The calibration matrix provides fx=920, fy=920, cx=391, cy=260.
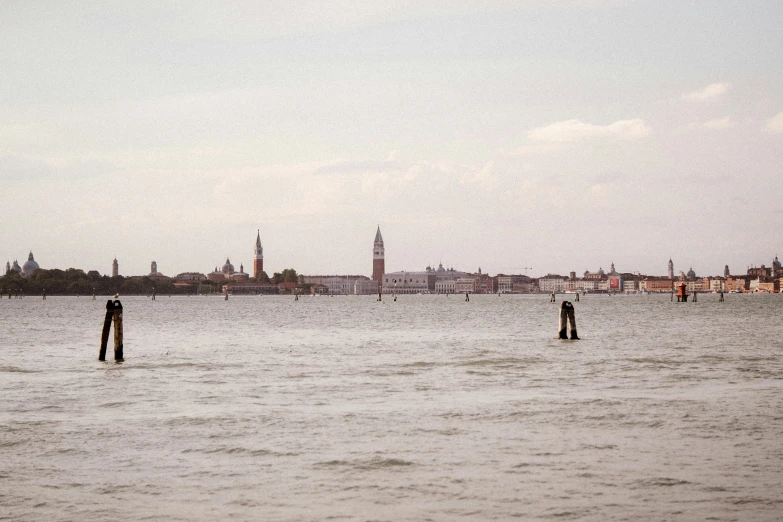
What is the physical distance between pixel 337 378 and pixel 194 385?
3655 mm

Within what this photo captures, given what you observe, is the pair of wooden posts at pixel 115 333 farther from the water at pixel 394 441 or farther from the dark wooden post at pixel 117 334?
the water at pixel 394 441

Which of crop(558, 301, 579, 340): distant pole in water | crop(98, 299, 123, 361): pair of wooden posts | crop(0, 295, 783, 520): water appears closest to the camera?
crop(0, 295, 783, 520): water

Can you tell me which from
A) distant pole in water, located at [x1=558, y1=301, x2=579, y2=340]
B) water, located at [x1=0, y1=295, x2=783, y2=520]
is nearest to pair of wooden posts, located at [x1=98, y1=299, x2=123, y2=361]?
water, located at [x1=0, y1=295, x2=783, y2=520]

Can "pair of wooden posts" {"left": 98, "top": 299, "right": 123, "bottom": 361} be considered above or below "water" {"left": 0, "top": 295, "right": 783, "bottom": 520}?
above

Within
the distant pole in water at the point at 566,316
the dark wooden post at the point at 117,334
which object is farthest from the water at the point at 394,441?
the distant pole in water at the point at 566,316

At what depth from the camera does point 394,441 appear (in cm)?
1348

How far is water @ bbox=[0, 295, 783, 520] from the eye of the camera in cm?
980

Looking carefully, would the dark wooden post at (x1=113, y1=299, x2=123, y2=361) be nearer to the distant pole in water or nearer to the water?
the water

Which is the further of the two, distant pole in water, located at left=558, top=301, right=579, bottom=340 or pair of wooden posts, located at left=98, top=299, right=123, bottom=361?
distant pole in water, located at left=558, top=301, right=579, bottom=340

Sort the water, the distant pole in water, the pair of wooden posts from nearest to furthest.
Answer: the water → the pair of wooden posts → the distant pole in water

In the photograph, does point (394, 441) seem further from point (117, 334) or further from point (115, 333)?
point (115, 333)

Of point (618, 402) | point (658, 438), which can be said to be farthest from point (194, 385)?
point (658, 438)

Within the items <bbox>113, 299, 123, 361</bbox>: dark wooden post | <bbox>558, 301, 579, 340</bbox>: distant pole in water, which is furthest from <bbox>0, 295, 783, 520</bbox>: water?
<bbox>558, 301, 579, 340</bbox>: distant pole in water

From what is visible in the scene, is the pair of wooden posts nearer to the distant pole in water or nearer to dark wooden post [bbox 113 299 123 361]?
dark wooden post [bbox 113 299 123 361]
